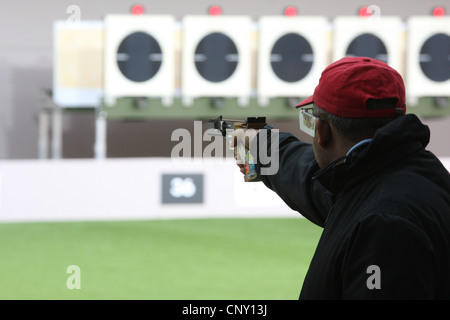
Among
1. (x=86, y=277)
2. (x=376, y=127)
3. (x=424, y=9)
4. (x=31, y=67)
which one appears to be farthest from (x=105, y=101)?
(x=376, y=127)

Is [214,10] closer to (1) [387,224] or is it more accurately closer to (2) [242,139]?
(2) [242,139]

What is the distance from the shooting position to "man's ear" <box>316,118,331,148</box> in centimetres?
104

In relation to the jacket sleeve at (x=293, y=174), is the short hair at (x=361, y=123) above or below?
above

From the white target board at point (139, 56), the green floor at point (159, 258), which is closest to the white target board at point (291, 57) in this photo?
the white target board at point (139, 56)

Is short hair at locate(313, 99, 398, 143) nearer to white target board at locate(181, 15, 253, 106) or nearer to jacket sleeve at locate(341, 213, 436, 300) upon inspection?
jacket sleeve at locate(341, 213, 436, 300)

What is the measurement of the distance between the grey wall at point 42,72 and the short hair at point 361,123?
597 centimetres

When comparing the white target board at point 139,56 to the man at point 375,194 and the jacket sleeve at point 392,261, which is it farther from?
Result: the jacket sleeve at point 392,261

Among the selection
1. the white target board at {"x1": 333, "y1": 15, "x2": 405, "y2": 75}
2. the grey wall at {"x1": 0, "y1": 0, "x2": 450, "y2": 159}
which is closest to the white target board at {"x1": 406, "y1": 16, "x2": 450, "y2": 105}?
the white target board at {"x1": 333, "y1": 15, "x2": 405, "y2": 75}

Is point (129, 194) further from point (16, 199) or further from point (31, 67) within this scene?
point (31, 67)

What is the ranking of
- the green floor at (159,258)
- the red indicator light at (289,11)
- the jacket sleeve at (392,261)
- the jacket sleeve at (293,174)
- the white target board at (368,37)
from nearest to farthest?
the jacket sleeve at (392,261) < the jacket sleeve at (293,174) < the green floor at (159,258) < the white target board at (368,37) < the red indicator light at (289,11)

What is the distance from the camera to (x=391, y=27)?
561cm

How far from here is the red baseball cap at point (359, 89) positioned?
100 centimetres
